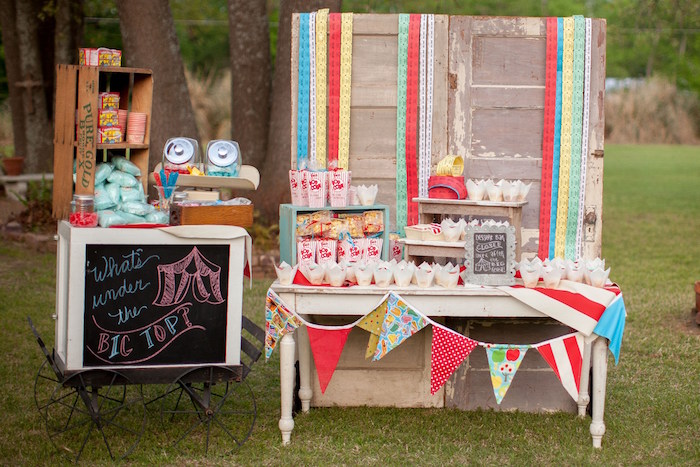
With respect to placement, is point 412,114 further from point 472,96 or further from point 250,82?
point 250,82

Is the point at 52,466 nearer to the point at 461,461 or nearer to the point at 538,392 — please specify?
the point at 461,461

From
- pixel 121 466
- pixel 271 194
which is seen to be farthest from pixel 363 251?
pixel 271 194

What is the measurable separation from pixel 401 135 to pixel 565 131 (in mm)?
918

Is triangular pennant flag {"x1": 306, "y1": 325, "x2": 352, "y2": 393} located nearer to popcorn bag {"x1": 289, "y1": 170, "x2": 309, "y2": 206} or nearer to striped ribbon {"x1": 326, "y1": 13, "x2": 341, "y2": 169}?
popcorn bag {"x1": 289, "y1": 170, "x2": 309, "y2": 206}

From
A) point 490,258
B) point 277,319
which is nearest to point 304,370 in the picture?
point 277,319

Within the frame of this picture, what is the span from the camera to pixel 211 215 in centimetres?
454

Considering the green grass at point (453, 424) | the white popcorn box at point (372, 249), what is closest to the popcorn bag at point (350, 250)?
the white popcorn box at point (372, 249)

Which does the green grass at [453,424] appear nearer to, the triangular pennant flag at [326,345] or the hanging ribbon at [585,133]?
the triangular pennant flag at [326,345]

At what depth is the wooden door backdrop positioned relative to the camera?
5.52 meters

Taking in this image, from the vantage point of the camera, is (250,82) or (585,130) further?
(250,82)

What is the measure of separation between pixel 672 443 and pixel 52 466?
2982mm

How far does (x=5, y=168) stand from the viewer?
47.1ft

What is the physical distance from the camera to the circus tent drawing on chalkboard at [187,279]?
14.7 ft

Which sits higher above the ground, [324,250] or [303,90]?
[303,90]
